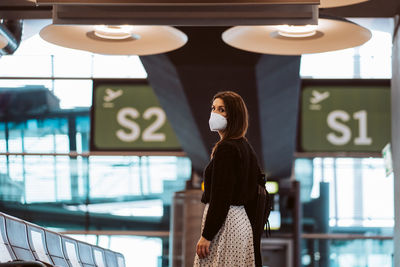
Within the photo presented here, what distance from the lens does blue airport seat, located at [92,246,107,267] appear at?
8734mm

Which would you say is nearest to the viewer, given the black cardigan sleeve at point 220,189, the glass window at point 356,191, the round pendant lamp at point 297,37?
the black cardigan sleeve at point 220,189

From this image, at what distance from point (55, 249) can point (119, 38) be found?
2.29 m

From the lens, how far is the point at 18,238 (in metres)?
6.45

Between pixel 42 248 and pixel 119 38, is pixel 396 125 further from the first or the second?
pixel 42 248

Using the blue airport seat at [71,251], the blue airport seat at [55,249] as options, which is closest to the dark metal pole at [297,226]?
the blue airport seat at [71,251]

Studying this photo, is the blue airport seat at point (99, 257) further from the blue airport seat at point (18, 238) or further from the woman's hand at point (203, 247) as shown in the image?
the woman's hand at point (203, 247)

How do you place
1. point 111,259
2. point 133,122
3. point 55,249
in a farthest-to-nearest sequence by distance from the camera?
point 133,122
point 111,259
point 55,249

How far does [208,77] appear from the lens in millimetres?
7875

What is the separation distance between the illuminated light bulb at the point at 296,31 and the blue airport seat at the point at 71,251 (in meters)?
3.19

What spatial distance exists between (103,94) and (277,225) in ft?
13.6

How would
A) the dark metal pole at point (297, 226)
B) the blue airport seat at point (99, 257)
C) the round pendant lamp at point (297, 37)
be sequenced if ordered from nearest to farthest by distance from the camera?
1. the round pendant lamp at point (297, 37)
2. the blue airport seat at point (99, 257)
3. the dark metal pole at point (297, 226)

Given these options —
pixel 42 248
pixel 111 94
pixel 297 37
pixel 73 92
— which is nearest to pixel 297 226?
pixel 111 94

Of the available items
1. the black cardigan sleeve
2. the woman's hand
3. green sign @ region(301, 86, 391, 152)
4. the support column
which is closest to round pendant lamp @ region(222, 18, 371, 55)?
the black cardigan sleeve

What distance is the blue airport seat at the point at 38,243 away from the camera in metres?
6.81
